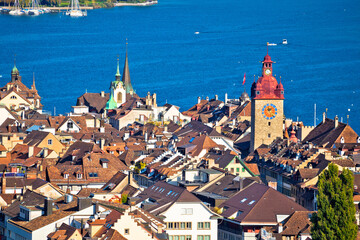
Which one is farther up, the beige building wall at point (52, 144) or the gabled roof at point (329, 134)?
the gabled roof at point (329, 134)

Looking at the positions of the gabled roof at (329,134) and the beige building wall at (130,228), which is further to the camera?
the gabled roof at (329,134)

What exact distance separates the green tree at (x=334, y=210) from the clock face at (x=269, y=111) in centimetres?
4645

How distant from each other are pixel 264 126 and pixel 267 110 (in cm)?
132

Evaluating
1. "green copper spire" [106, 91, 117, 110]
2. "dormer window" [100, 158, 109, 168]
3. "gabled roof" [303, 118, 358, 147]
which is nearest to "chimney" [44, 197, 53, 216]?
"dormer window" [100, 158, 109, 168]

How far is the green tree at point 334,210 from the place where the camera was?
2137 inches

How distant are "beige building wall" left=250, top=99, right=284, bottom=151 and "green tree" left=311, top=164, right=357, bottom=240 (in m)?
45.4

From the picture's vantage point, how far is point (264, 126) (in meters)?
104

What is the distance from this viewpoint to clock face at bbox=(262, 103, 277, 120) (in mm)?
104500

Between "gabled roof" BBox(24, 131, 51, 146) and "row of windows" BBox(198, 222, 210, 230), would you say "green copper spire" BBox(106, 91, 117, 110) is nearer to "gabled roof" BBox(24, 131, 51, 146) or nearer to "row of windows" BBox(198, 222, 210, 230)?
"gabled roof" BBox(24, 131, 51, 146)

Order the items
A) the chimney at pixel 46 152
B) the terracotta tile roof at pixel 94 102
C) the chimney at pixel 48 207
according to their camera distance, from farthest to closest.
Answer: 1. the terracotta tile roof at pixel 94 102
2. the chimney at pixel 46 152
3. the chimney at pixel 48 207

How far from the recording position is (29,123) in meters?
118

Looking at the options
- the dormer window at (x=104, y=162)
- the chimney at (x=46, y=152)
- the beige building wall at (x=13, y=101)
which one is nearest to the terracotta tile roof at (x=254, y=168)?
the dormer window at (x=104, y=162)

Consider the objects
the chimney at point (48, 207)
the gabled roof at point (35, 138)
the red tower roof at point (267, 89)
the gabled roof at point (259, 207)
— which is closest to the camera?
the chimney at point (48, 207)

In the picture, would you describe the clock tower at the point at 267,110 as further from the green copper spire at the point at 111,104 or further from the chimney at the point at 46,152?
the green copper spire at the point at 111,104
